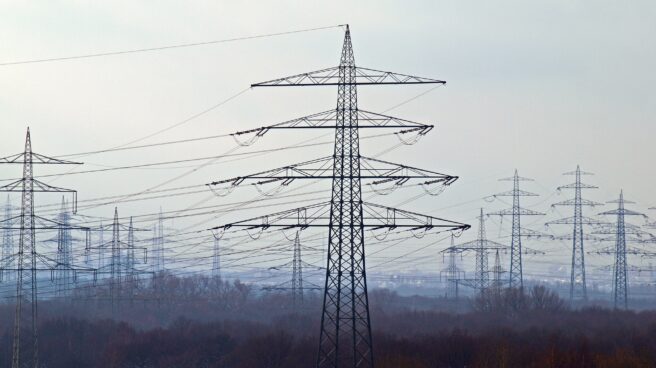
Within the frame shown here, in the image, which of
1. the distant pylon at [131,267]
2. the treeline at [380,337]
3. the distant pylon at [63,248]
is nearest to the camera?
the distant pylon at [63,248]

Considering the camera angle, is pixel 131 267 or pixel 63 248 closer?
pixel 63 248

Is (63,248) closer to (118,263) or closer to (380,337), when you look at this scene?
(118,263)

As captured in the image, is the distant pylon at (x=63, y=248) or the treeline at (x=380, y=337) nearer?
the distant pylon at (x=63, y=248)

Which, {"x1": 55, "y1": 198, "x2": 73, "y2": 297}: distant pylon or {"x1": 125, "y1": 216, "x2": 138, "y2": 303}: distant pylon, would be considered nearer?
{"x1": 55, "y1": 198, "x2": 73, "y2": 297}: distant pylon

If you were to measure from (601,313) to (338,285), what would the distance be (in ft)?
174

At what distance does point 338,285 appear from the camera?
28.1 metres

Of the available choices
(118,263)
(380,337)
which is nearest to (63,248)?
(118,263)

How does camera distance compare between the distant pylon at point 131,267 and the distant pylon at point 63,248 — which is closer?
the distant pylon at point 63,248

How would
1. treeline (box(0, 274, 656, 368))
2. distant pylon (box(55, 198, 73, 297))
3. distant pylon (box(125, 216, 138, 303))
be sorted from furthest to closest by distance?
A: 1. distant pylon (box(125, 216, 138, 303))
2. treeline (box(0, 274, 656, 368))
3. distant pylon (box(55, 198, 73, 297))

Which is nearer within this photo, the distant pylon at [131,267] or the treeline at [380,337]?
the treeline at [380,337]

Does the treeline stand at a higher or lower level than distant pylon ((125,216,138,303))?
lower

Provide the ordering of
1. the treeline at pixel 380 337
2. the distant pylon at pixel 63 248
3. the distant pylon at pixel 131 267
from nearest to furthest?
1. the distant pylon at pixel 63 248
2. the treeline at pixel 380 337
3. the distant pylon at pixel 131 267

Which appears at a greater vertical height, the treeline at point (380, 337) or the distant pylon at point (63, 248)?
the distant pylon at point (63, 248)

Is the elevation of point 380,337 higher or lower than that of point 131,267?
lower
